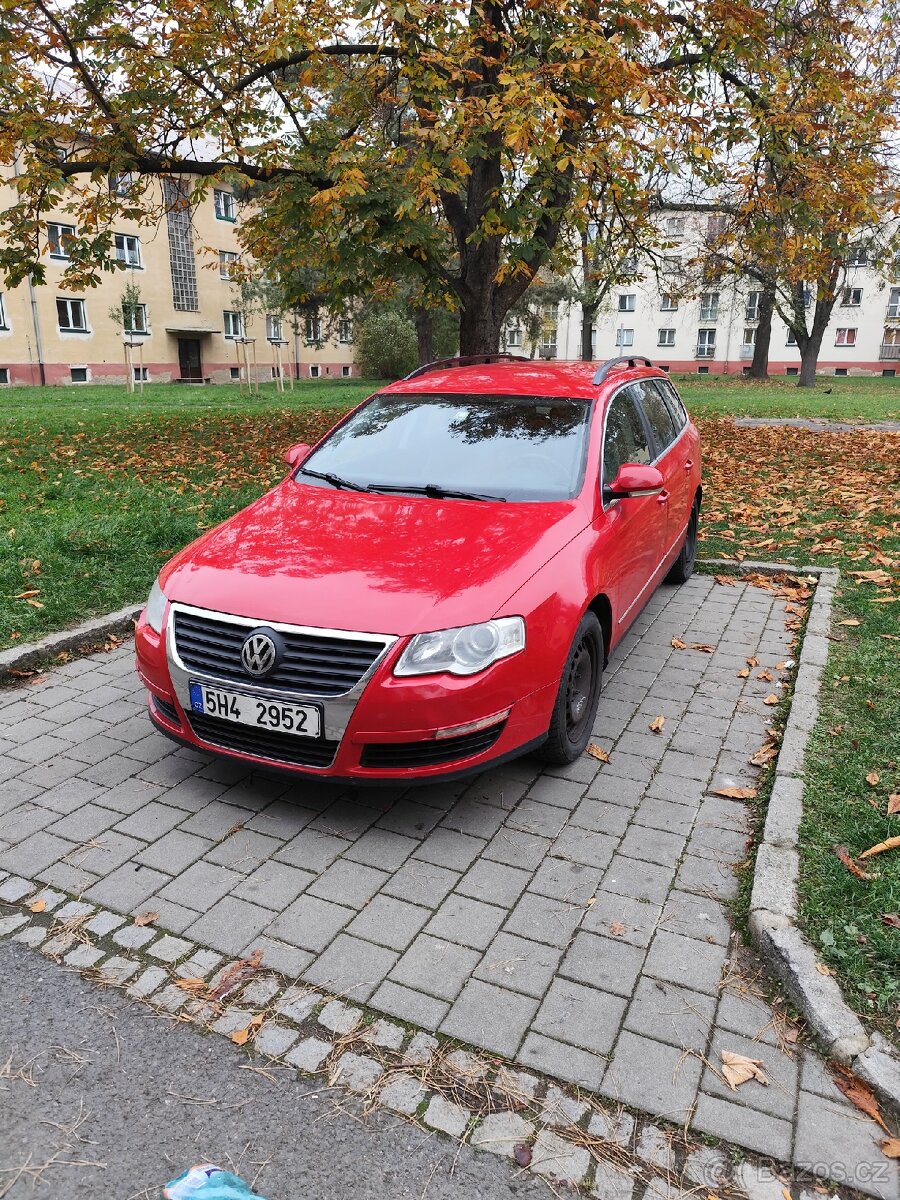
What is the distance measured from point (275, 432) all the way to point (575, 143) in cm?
644

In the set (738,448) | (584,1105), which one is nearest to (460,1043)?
(584,1105)

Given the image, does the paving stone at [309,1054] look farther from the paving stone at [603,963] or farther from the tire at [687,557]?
the tire at [687,557]

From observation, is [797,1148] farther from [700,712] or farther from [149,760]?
[149,760]

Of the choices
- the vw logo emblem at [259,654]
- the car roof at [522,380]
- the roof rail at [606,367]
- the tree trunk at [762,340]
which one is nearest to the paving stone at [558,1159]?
the vw logo emblem at [259,654]

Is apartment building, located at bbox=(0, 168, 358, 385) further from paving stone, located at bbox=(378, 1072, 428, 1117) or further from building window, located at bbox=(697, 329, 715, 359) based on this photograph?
paving stone, located at bbox=(378, 1072, 428, 1117)

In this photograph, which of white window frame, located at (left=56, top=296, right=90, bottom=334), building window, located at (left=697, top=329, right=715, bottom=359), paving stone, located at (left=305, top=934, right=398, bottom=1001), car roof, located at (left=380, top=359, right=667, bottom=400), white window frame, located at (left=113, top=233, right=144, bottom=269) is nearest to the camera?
paving stone, located at (left=305, top=934, right=398, bottom=1001)

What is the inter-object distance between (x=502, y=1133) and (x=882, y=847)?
1859mm

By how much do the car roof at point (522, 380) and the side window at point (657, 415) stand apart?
0.11 metres

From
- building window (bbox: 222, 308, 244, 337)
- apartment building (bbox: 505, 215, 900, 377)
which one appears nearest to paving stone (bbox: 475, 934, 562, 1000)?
building window (bbox: 222, 308, 244, 337)

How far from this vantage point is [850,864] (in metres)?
3.06

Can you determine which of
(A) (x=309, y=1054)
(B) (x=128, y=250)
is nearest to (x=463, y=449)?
(A) (x=309, y=1054)

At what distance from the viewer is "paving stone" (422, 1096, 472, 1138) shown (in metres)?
2.13

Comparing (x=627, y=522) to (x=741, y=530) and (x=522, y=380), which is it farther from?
(x=741, y=530)

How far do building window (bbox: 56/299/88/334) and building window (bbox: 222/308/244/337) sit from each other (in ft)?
28.3
